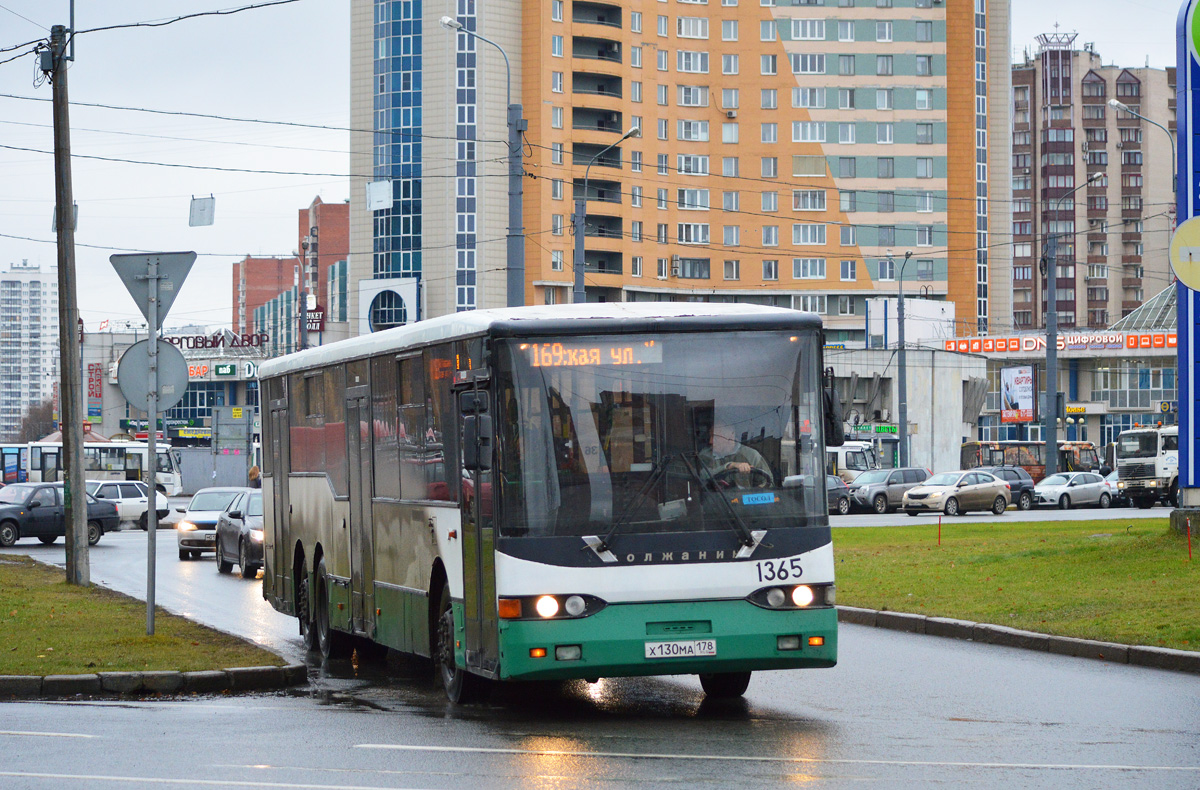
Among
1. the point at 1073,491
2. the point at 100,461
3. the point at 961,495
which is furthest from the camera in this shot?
the point at 100,461

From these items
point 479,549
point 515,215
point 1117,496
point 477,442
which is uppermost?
point 515,215

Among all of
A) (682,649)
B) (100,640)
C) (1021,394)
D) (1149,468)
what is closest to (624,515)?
(682,649)

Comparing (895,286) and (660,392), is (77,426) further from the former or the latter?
(895,286)

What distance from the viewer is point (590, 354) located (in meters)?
10.4

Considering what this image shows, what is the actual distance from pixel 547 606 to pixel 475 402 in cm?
137

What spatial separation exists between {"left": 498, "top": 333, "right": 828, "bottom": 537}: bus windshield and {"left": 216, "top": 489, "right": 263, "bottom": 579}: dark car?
17561mm

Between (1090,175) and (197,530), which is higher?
(1090,175)

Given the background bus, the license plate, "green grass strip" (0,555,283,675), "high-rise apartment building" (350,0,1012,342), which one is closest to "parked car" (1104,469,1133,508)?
the background bus

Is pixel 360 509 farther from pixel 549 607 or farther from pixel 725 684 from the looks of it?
pixel 549 607

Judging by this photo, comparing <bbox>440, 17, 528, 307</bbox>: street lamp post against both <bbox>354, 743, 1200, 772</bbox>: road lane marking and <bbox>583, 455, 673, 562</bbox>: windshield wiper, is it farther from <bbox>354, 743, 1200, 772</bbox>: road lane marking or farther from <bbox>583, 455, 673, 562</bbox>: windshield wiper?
<bbox>354, 743, 1200, 772</bbox>: road lane marking

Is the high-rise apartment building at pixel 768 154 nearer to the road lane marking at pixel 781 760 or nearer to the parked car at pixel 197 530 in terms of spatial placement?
the parked car at pixel 197 530

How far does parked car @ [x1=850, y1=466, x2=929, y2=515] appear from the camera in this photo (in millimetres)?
54344

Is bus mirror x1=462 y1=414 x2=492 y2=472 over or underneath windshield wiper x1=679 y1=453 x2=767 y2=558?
over

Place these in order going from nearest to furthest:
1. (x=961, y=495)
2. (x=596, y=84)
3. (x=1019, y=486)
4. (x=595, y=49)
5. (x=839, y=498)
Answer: (x=961, y=495) → (x=839, y=498) → (x=1019, y=486) → (x=595, y=49) → (x=596, y=84)
